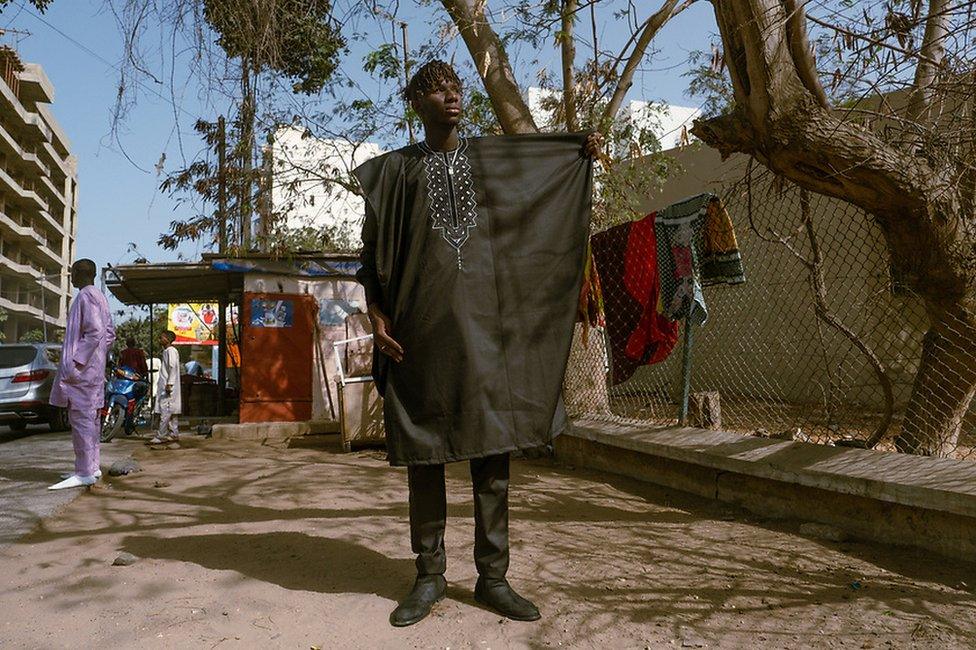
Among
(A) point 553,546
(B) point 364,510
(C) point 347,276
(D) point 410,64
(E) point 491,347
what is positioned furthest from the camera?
(C) point 347,276

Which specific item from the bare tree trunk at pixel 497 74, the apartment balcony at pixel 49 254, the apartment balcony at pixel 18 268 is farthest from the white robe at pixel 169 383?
the apartment balcony at pixel 49 254

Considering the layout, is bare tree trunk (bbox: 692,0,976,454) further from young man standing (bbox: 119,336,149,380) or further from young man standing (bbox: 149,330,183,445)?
young man standing (bbox: 119,336,149,380)

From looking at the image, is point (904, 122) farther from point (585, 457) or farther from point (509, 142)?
point (585, 457)

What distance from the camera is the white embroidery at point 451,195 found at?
2.92m

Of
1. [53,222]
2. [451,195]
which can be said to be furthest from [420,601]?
[53,222]

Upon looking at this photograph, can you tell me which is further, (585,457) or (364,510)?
(585,457)

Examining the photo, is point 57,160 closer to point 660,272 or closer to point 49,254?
point 49,254

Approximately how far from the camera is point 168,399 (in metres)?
9.92

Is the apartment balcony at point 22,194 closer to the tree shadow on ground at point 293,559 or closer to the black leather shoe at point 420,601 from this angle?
the tree shadow on ground at point 293,559

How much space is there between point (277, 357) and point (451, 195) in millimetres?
9261

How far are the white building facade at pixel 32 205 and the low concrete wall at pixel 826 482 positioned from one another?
141 ft

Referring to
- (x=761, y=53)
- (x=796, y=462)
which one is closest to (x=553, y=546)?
Result: (x=796, y=462)

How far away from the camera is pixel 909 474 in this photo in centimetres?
350

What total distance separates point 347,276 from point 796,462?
8830 millimetres
